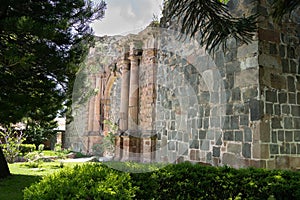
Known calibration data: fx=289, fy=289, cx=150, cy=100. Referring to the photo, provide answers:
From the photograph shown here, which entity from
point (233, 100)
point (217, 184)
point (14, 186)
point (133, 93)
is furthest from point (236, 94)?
point (133, 93)

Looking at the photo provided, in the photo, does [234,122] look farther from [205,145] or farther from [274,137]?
[205,145]

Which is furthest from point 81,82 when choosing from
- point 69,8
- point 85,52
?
point 69,8

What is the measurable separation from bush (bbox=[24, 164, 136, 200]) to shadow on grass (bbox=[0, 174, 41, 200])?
1.85 metres

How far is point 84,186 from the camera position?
7.61 ft

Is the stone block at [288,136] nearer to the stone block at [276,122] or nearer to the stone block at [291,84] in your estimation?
the stone block at [276,122]

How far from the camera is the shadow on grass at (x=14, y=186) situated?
13.8 ft

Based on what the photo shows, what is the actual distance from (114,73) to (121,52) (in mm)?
1588

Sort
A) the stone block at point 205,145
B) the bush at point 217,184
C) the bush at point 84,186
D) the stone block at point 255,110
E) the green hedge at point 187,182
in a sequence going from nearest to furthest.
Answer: the bush at point 84,186 < the green hedge at point 187,182 < the bush at point 217,184 < the stone block at point 255,110 < the stone block at point 205,145

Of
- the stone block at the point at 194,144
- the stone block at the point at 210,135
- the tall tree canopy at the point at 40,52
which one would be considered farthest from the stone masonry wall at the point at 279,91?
the tall tree canopy at the point at 40,52

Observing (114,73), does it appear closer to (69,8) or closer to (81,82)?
(81,82)

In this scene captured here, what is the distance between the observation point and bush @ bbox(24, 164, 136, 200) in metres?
2.21

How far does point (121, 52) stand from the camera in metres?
10.3

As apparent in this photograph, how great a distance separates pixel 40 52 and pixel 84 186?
2880 mm

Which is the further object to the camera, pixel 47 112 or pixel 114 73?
pixel 114 73
